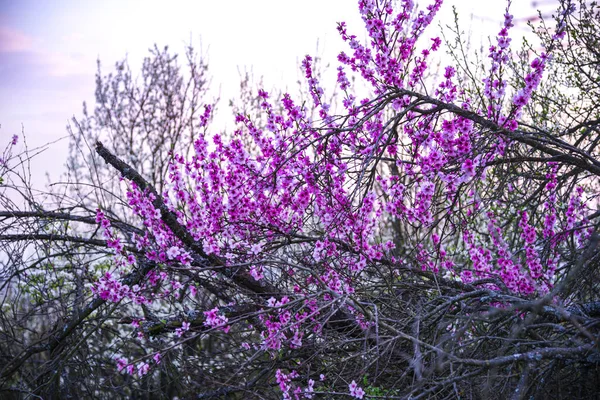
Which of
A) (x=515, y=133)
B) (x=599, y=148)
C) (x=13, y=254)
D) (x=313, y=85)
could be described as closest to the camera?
(x=515, y=133)

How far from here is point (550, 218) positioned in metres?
5.62

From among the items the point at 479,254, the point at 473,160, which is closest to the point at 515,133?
the point at 473,160

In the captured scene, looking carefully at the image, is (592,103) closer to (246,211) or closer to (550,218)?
(550,218)

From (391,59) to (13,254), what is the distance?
3.74m

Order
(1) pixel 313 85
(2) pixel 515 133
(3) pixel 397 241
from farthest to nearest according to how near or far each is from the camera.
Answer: (3) pixel 397 241 < (1) pixel 313 85 < (2) pixel 515 133

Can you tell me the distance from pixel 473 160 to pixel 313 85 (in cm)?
150

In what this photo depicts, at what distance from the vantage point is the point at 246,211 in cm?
532

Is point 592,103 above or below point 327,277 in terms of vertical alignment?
above

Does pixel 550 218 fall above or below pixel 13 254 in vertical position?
below

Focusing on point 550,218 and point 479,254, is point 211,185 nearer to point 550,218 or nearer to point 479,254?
point 479,254

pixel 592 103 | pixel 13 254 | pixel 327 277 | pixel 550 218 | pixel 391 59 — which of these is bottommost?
pixel 550 218

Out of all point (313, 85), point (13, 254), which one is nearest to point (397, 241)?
point (313, 85)

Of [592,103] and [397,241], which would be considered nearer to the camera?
[592,103]

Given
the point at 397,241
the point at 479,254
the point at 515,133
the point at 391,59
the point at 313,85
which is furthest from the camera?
the point at 397,241
